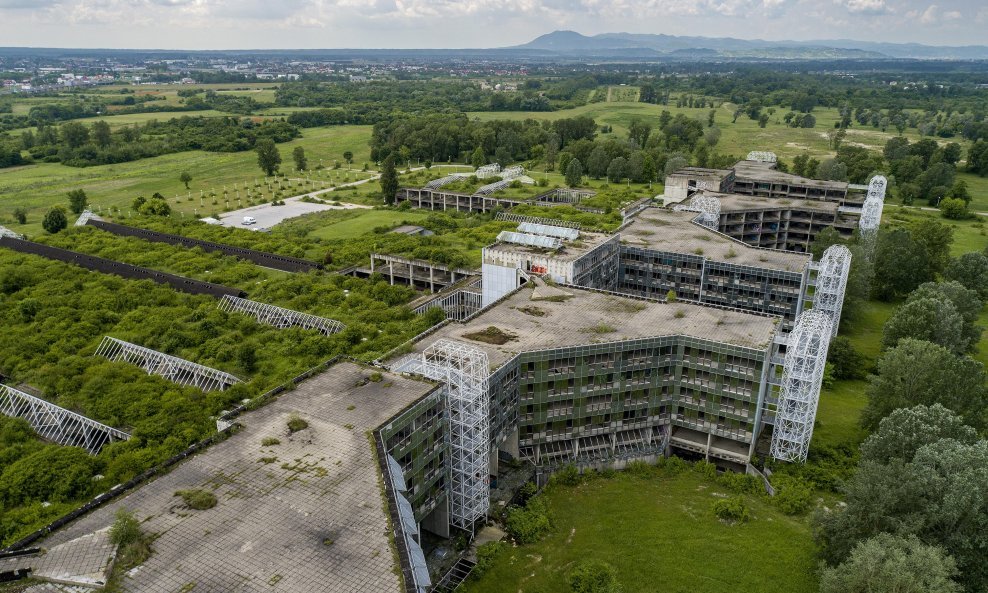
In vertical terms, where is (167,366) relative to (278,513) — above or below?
below

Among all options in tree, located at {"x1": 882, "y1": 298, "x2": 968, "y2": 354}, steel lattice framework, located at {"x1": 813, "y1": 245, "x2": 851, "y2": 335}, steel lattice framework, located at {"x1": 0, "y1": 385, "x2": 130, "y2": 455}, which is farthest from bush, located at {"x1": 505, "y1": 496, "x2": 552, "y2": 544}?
tree, located at {"x1": 882, "y1": 298, "x2": 968, "y2": 354}

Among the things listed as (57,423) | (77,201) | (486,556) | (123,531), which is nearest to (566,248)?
(486,556)

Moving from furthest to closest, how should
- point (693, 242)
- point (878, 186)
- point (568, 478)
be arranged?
point (878, 186)
point (693, 242)
point (568, 478)

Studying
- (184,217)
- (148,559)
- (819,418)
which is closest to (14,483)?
(148,559)

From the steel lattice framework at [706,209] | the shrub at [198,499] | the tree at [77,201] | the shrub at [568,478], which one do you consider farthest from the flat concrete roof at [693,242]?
the tree at [77,201]

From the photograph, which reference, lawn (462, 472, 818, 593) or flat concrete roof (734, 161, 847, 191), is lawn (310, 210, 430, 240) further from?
lawn (462, 472, 818, 593)

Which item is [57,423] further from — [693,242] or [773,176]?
[773,176]

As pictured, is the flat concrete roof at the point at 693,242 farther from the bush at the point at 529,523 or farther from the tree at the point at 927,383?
Result: the bush at the point at 529,523

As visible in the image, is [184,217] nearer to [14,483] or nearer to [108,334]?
[108,334]
